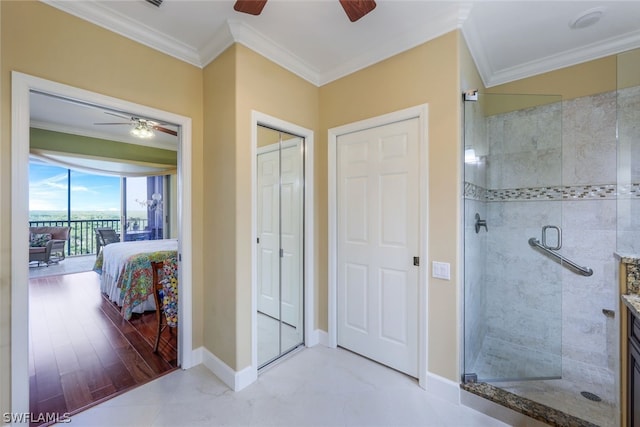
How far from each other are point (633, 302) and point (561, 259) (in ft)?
4.60

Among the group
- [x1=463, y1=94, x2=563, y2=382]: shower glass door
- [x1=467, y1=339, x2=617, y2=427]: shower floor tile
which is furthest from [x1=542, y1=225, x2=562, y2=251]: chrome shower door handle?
[x1=467, y1=339, x2=617, y2=427]: shower floor tile

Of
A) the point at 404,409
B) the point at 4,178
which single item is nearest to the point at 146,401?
the point at 4,178

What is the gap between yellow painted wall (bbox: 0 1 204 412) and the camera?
58.7 inches

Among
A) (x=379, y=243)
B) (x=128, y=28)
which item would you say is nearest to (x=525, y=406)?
(x=379, y=243)

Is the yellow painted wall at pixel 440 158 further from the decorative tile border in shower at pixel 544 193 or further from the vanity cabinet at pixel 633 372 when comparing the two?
the vanity cabinet at pixel 633 372

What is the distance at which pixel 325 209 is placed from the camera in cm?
262

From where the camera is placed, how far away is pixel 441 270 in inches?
74.4

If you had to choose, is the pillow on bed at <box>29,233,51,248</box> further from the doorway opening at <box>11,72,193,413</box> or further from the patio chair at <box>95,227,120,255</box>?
the doorway opening at <box>11,72,193,413</box>

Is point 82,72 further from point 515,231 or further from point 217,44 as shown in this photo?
point 515,231

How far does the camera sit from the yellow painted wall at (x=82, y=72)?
4.89 feet

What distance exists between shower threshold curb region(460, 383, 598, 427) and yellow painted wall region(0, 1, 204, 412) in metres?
2.28

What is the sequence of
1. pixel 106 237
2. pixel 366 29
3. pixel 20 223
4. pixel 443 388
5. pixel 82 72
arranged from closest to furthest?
pixel 20 223 < pixel 82 72 < pixel 443 388 < pixel 366 29 < pixel 106 237

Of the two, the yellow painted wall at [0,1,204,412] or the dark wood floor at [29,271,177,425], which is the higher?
the yellow painted wall at [0,1,204,412]

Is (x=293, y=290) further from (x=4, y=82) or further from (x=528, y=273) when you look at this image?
(x=4, y=82)
